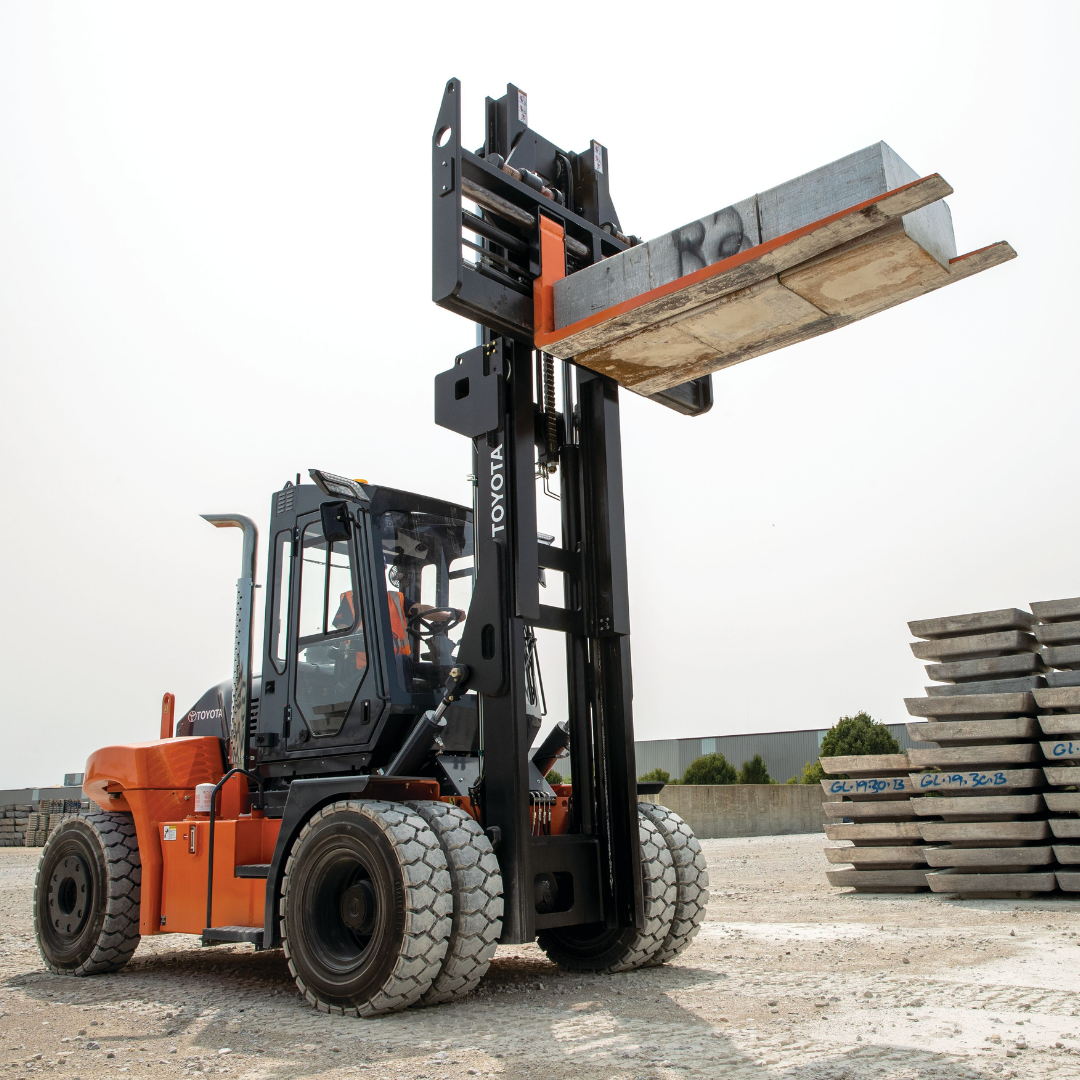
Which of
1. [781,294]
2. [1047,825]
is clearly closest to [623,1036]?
[781,294]

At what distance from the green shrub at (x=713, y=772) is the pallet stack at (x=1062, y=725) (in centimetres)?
1540

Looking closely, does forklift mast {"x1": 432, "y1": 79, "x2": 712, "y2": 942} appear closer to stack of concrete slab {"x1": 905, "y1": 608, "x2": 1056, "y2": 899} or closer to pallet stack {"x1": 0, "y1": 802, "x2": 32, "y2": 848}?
stack of concrete slab {"x1": 905, "y1": 608, "x2": 1056, "y2": 899}

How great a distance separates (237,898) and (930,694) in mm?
6586

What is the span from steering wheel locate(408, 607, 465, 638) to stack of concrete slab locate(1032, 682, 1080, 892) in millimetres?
5660

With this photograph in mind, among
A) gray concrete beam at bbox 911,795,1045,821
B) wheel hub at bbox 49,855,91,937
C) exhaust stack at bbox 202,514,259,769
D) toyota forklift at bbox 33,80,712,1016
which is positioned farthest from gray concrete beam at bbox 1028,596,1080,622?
wheel hub at bbox 49,855,91,937

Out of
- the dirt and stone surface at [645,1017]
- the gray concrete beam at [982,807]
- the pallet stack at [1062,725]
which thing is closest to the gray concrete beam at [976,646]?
the pallet stack at [1062,725]

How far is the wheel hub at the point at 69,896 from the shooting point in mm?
6590

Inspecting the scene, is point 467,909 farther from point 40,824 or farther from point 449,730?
point 40,824

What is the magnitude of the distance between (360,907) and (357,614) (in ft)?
5.05

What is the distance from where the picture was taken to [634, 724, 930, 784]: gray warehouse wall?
32.9m

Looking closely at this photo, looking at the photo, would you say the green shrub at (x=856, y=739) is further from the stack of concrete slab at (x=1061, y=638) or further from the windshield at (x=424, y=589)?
the windshield at (x=424, y=589)

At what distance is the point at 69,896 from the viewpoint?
6.84 meters

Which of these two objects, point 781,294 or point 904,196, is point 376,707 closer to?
point 781,294

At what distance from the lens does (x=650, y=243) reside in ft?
15.9
